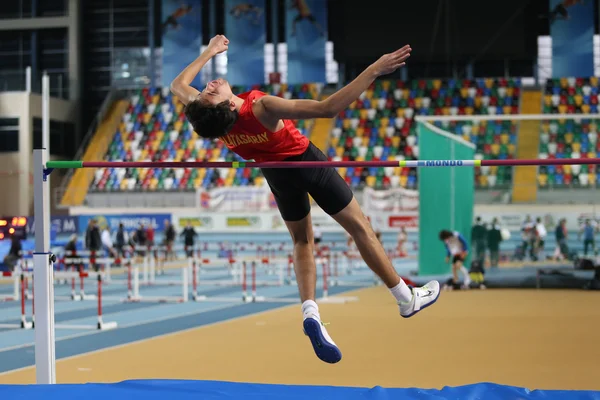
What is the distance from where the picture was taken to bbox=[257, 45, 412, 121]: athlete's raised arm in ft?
15.1

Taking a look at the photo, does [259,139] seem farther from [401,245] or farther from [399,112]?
[399,112]

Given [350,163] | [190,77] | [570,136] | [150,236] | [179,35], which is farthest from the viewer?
[179,35]

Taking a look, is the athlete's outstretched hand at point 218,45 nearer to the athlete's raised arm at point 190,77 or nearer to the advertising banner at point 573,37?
the athlete's raised arm at point 190,77

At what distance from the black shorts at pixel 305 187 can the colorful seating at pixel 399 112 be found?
23.6 metres

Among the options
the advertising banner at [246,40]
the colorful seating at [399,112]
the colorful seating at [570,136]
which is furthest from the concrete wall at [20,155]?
the colorful seating at [570,136]

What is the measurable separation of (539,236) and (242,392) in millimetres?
14146

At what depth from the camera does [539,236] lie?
1836 cm

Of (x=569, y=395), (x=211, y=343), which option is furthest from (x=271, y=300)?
(x=569, y=395)

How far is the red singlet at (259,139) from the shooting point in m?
4.92

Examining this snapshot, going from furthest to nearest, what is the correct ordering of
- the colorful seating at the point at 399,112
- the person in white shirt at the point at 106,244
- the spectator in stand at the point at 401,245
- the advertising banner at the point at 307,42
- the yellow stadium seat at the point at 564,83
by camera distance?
the advertising banner at the point at 307,42
the yellow stadium seat at the point at 564,83
the colorful seating at the point at 399,112
the spectator in stand at the point at 401,245
the person in white shirt at the point at 106,244

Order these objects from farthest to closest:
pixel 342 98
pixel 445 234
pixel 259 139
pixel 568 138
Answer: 1. pixel 568 138
2. pixel 445 234
3. pixel 259 139
4. pixel 342 98

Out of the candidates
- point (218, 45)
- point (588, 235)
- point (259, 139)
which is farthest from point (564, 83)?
point (259, 139)

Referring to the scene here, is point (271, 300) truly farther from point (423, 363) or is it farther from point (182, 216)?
point (182, 216)

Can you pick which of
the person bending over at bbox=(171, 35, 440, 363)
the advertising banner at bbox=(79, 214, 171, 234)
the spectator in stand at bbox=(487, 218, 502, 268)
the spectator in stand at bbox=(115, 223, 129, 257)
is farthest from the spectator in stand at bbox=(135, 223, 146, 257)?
the person bending over at bbox=(171, 35, 440, 363)
